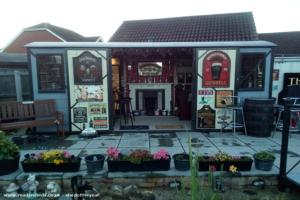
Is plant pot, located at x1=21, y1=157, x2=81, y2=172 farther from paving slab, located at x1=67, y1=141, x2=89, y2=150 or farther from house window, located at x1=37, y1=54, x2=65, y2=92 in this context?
house window, located at x1=37, y1=54, x2=65, y2=92

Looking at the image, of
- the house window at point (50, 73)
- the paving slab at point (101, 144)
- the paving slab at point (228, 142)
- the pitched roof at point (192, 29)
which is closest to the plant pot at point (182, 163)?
the paving slab at point (228, 142)

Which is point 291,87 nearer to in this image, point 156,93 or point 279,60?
point 279,60

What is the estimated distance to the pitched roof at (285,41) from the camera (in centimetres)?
1388

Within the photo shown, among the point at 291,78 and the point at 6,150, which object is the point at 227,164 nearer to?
the point at 6,150

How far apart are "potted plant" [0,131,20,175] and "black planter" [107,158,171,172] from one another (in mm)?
1594

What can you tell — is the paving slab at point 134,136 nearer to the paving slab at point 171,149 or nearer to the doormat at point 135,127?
the doormat at point 135,127

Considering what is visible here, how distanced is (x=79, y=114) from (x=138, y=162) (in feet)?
10.5

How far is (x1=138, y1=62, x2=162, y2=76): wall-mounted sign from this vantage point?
8.88 m

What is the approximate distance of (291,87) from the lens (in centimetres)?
626

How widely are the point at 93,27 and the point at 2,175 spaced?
81.0ft

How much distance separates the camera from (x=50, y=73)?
5961 mm

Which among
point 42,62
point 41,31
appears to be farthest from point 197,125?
point 41,31

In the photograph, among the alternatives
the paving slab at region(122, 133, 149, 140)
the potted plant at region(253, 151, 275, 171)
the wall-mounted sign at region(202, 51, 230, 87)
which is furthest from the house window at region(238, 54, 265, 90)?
the paving slab at region(122, 133, 149, 140)

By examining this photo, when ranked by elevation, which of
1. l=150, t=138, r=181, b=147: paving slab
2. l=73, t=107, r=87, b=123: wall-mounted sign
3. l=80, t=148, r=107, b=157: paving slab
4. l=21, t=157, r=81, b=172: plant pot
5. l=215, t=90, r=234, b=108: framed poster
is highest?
l=215, t=90, r=234, b=108: framed poster
